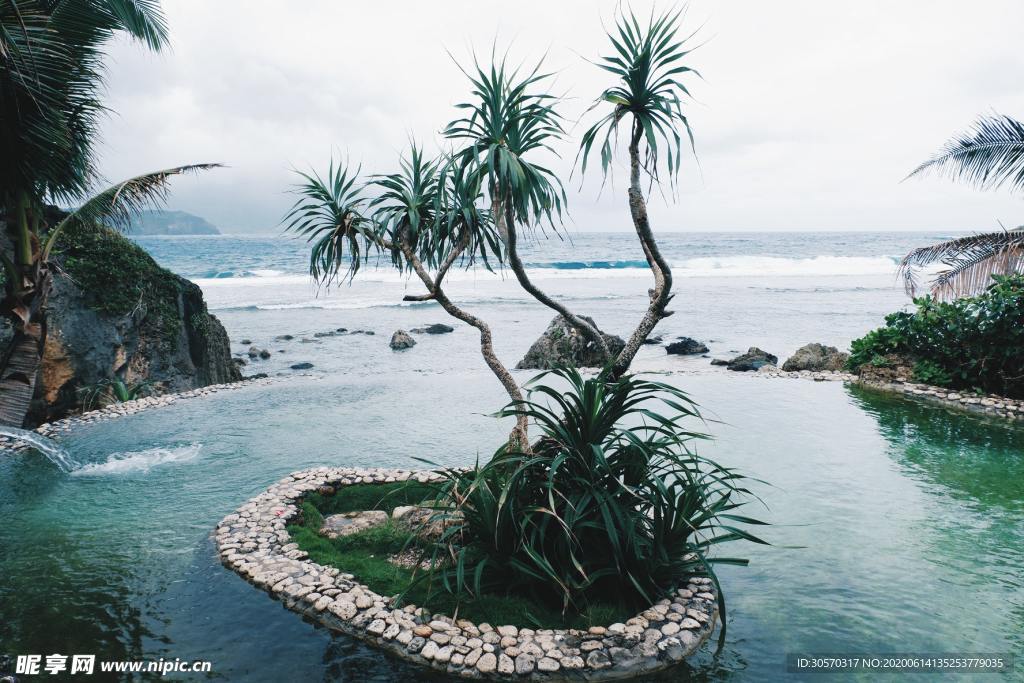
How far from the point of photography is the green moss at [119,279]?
11.7 metres

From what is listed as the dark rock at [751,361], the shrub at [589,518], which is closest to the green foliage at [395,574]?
the shrub at [589,518]

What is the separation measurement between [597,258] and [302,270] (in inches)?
1182

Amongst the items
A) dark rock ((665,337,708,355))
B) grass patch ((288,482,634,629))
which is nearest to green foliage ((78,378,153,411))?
grass patch ((288,482,634,629))

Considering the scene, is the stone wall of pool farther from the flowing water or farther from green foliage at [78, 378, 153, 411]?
green foliage at [78, 378, 153, 411]

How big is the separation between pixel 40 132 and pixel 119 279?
6944 millimetres

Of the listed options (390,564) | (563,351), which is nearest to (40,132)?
(390,564)

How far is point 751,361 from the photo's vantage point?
51.0 ft

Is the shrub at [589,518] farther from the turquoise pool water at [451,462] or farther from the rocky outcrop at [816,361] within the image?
the rocky outcrop at [816,361]

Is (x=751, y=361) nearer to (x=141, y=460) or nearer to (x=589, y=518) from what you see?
(x=589, y=518)

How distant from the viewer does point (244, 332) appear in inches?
962

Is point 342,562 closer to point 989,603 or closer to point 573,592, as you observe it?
point 573,592

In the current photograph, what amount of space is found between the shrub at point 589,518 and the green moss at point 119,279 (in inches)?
429

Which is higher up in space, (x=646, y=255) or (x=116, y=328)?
(x=646, y=255)

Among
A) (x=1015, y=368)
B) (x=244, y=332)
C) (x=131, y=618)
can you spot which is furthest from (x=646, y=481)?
(x=244, y=332)
